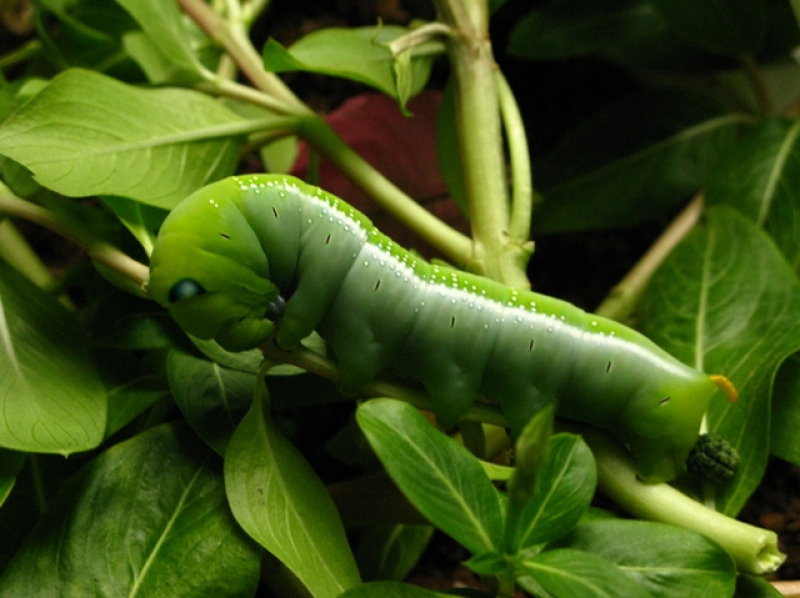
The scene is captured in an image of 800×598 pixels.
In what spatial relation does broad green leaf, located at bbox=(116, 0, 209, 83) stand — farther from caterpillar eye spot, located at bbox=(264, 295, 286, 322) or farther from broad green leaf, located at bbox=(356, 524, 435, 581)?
broad green leaf, located at bbox=(356, 524, 435, 581)

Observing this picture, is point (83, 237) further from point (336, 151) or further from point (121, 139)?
point (336, 151)

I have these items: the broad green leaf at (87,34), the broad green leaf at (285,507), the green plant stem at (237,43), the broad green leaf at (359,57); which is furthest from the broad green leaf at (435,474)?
the broad green leaf at (87,34)

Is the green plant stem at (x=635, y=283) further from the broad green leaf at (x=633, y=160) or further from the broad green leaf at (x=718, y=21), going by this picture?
the broad green leaf at (x=718, y=21)

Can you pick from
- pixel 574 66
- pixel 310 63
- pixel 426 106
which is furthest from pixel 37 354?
pixel 574 66

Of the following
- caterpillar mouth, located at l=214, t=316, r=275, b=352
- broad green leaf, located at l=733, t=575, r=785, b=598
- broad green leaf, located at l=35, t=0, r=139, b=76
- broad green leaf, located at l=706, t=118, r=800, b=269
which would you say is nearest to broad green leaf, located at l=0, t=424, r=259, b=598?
caterpillar mouth, located at l=214, t=316, r=275, b=352

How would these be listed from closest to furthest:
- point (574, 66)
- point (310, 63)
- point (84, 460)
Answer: point (84, 460), point (310, 63), point (574, 66)

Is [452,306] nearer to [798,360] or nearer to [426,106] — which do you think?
[798,360]
